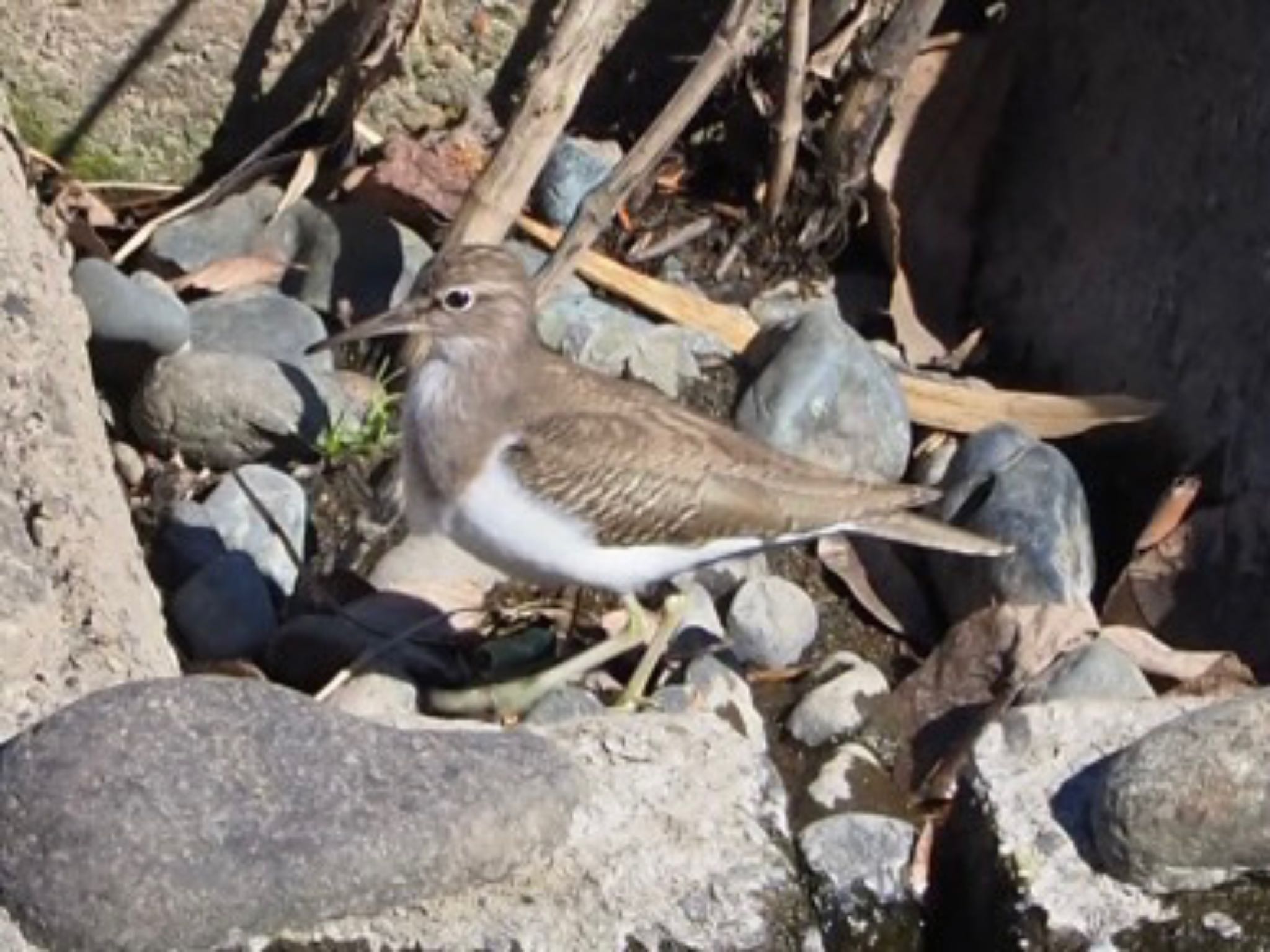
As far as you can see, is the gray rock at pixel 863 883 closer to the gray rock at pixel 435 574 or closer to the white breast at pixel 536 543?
the white breast at pixel 536 543

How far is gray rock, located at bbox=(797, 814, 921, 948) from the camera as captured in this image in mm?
6949

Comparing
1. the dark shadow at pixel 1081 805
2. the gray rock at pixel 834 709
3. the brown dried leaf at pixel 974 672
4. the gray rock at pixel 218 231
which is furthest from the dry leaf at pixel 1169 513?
the gray rock at pixel 218 231

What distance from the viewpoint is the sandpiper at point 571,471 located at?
7.51 m

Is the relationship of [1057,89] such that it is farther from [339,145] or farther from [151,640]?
[151,640]

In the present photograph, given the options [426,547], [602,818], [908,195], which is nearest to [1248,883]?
[602,818]

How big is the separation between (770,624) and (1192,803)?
1.74m

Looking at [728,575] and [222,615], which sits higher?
[728,575]

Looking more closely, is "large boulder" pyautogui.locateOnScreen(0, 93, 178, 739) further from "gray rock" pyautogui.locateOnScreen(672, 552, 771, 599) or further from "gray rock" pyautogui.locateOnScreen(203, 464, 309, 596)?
"gray rock" pyautogui.locateOnScreen(672, 552, 771, 599)

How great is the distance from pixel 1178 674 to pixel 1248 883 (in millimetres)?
1310

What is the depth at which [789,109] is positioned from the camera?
8.78 metres

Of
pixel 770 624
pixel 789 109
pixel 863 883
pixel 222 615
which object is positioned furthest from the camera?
pixel 789 109

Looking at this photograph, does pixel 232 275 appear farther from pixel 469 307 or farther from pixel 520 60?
pixel 469 307

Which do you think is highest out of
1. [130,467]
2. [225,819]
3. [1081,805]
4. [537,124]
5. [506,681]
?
[1081,805]

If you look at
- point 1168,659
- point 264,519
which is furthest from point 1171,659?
point 264,519
